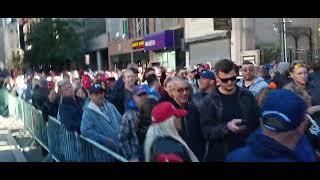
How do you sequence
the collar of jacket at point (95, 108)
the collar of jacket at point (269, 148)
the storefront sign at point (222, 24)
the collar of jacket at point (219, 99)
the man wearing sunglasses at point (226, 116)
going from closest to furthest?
the collar of jacket at point (269, 148), the man wearing sunglasses at point (226, 116), the collar of jacket at point (219, 99), the collar of jacket at point (95, 108), the storefront sign at point (222, 24)

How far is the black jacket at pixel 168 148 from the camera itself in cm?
351

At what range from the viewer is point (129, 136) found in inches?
179

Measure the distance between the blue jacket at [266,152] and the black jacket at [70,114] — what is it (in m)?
3.60

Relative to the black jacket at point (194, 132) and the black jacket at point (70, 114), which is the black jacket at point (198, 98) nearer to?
the black jacket at point (194, 132)

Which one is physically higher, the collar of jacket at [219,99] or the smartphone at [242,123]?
the collar of jacket at [219,99]

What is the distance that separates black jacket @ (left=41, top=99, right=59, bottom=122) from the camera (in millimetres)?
8069

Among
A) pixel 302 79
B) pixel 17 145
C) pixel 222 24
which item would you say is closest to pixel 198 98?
pixel 302 79

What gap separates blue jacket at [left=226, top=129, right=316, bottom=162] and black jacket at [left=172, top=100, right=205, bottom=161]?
1516mm


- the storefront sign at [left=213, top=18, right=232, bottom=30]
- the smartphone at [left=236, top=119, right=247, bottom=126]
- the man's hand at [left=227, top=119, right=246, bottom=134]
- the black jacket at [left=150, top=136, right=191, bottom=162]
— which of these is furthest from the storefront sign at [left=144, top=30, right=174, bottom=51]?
the black jacket at [left=150, top=136, right=191, bottom=162]

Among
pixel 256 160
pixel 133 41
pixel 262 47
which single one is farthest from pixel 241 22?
pixel 256 160

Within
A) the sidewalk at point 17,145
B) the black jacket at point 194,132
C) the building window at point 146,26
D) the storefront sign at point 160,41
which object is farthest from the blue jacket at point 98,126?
the building window at point 146,26

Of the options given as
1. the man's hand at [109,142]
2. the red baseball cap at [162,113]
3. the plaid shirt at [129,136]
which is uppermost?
the red baseball cap at [162,113]
